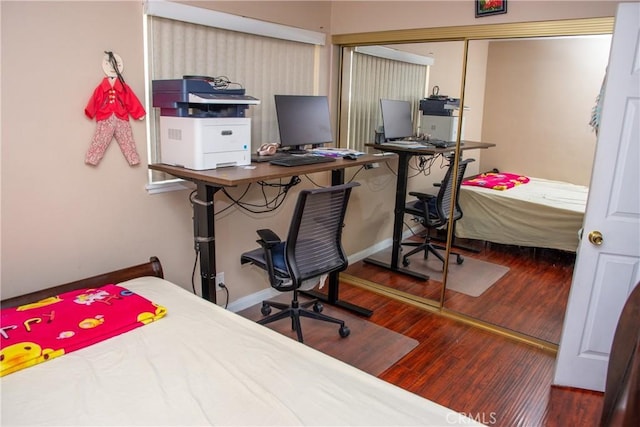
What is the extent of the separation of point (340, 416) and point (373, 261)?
2798 millimetres

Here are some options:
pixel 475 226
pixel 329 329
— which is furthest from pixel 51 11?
pixel 475 226

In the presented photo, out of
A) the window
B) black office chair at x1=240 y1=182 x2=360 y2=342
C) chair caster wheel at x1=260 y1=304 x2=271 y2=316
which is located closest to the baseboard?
chair caster wheel at x1=260 y1=304 x2=271 y2=316

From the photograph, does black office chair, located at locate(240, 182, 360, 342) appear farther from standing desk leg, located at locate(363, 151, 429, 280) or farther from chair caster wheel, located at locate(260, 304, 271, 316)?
standing desk leg, located at locate(363, 151, 429, 280)

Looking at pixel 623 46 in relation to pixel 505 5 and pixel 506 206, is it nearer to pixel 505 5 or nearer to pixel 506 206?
pixel 505 5

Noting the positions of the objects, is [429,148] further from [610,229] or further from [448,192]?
[610,229]

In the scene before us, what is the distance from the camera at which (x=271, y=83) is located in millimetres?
3242

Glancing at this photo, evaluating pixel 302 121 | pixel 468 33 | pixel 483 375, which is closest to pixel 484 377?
pixel 483 375

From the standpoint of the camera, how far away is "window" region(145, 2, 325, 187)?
99.4 inches

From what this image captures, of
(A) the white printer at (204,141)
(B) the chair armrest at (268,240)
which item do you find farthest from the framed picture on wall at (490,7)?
(B) the chair armrest at (268,240)

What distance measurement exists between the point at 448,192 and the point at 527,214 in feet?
1.89

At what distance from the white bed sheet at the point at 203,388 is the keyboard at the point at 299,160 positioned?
1119 millimetres

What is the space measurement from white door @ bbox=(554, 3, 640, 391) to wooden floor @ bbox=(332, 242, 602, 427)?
7.2 inches

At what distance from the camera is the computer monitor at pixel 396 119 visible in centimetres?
366

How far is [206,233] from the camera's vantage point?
246 cm
